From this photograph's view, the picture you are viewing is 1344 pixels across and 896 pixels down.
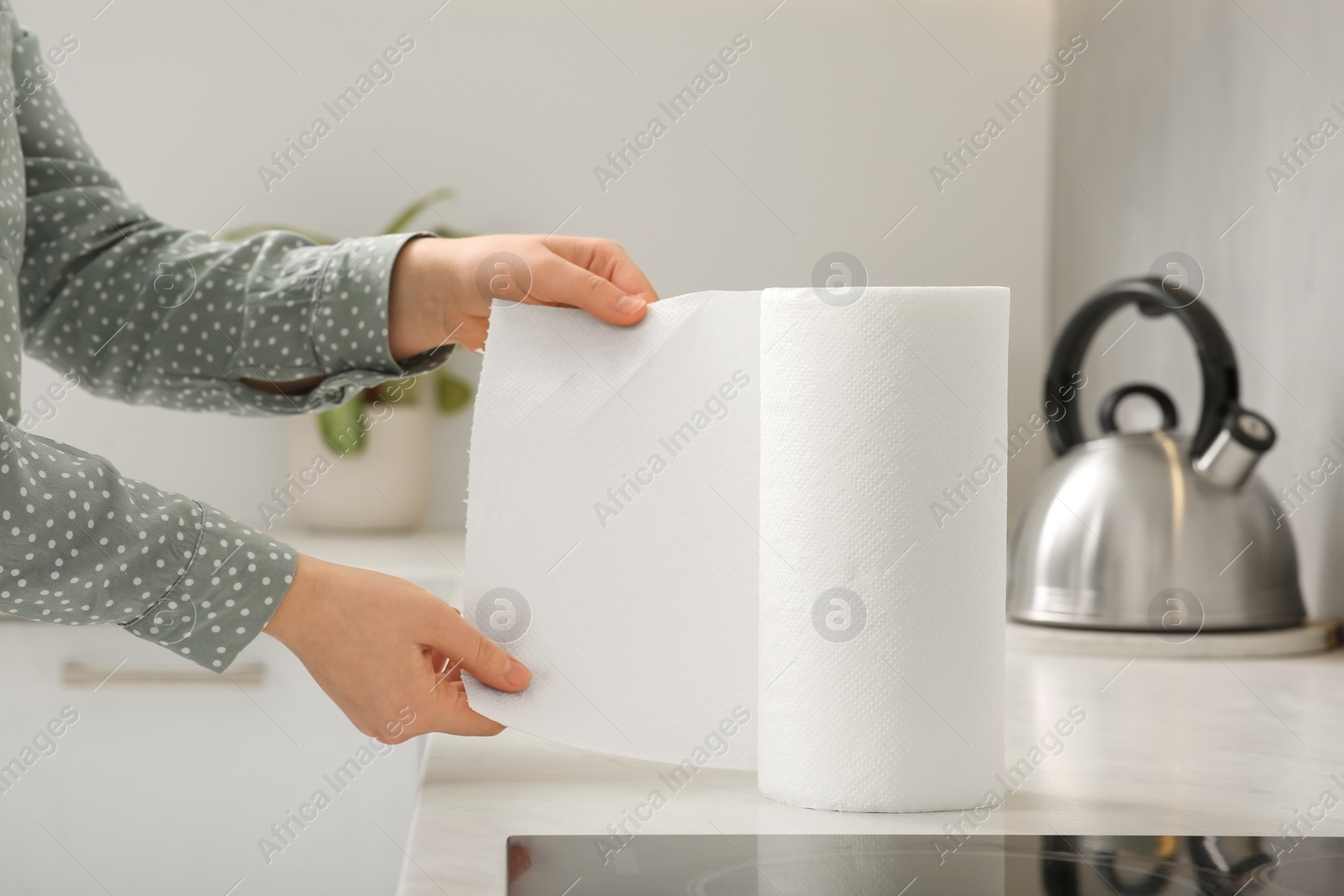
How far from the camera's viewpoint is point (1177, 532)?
969 millimetres

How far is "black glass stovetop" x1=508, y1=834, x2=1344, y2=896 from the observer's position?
0.43m

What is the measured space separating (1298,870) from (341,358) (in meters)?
0.59

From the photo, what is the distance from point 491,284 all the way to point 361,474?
838 mm

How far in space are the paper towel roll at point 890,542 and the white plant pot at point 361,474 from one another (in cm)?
106

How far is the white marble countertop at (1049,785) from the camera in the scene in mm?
498

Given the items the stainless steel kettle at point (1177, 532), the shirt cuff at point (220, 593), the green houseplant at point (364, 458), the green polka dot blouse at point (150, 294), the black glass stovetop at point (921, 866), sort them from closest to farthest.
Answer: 1. the black glass stovetop at point (921, 866)
2. the shirt cuff at point (220, 593)
3. the green polka dot blouse at point (150, 294)
4. the stainless steel kettle at point (1177, 532)
5. the green houseplant at point (364, 458)

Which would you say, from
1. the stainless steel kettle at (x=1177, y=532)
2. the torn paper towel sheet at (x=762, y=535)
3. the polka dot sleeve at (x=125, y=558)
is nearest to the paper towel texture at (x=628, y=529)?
the torn paper towel sheet at (x=762, y=535)

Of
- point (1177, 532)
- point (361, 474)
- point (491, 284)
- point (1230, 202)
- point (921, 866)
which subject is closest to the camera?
point (921, 866)

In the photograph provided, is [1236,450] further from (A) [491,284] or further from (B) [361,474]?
(B) [361,474]

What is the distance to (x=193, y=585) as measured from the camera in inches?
21.7

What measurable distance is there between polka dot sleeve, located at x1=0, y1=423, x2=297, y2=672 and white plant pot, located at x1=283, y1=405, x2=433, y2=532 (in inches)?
36.4

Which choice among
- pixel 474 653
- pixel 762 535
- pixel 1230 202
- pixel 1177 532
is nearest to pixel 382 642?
pixel 474 653

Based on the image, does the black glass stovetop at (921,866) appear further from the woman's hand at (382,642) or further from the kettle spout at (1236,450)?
the kettle spout at (1236,450)

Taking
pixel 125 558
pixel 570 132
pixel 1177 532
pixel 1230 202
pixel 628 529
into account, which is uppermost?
pixel 1230 202
